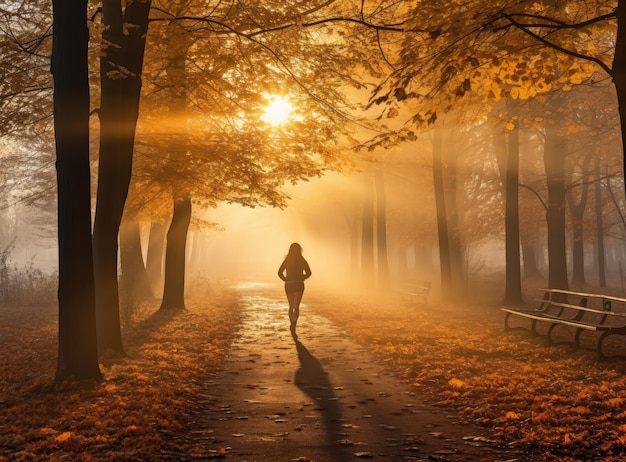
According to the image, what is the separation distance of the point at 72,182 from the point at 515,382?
248 inches

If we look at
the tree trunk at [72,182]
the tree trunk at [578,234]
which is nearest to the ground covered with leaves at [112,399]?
the tree trunk at [72,182]

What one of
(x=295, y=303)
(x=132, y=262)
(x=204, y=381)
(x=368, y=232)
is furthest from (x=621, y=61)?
(x=368, y=232)

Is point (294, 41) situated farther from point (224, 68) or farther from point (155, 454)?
point (155, 454)

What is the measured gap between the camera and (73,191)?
7.85 metres

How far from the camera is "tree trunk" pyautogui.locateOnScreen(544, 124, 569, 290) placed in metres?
20.9

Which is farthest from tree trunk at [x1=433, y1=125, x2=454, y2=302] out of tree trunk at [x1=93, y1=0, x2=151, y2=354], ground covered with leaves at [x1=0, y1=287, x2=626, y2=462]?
tree trunk at [x1=93, y1=0, x2=151, y2=354]

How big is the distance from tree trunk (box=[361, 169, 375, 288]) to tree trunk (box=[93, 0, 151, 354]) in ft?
66.5

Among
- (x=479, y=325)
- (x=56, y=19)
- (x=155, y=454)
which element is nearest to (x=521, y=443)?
(x=155, y=454)

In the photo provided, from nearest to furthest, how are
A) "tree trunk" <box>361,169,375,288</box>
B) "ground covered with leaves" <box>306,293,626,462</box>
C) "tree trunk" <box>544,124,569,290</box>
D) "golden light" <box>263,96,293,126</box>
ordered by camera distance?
"ground covered with leaves" <box>306,293,626,462</box>, "golden light" <box>263,96,293,126</box>, "tree trunk" <box>544,124,569,290</box>, "tree trunk" <box>361,169,375,288</box>

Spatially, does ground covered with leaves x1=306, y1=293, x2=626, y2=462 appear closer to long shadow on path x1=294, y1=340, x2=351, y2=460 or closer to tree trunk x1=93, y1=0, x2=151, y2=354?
long shadow on path x1=294, y1=340, x2=351, y2=460

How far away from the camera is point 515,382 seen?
26.5 feet

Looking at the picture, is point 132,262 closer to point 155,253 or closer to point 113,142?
point 155,253

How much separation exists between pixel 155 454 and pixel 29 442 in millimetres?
1257

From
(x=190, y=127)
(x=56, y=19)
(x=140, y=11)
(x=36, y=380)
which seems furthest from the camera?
(x=190, y=127)
